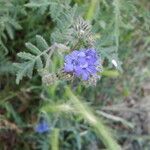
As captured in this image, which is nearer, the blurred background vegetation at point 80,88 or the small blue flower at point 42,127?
the blurred background vegetation at point 80,88

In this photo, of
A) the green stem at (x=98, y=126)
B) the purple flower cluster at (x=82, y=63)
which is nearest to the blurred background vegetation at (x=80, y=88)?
the green stem at (x=98, y=126)

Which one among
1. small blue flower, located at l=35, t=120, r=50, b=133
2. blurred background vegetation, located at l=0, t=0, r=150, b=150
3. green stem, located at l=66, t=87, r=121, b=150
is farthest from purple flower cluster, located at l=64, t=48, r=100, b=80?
small blue flower, located at l=35, t=120, r=50, b=133

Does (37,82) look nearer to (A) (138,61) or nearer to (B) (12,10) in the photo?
(B) (12,10)

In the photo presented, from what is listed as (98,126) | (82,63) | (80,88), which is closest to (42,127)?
(80,88)

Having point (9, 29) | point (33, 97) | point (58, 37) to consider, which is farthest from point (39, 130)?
point (58, 37)

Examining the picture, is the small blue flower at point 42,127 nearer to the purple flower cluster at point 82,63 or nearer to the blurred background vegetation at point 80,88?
the blurred background vegetation at point 80,88

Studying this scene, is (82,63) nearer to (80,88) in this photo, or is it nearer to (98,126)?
(98,126)

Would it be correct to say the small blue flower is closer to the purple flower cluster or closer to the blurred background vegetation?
the blurred background vegetation
